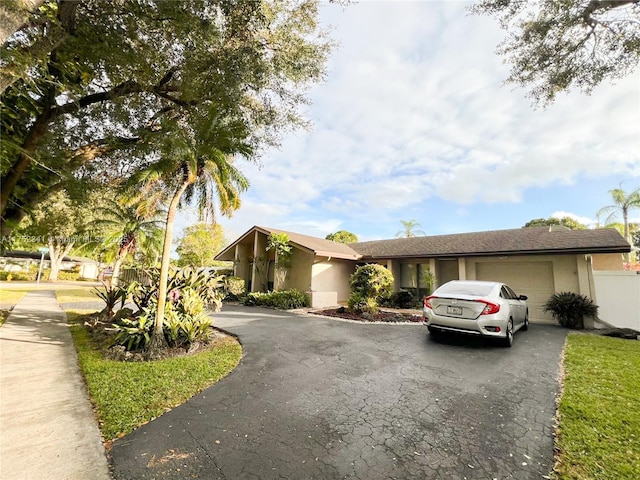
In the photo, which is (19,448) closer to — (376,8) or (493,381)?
(493,381)

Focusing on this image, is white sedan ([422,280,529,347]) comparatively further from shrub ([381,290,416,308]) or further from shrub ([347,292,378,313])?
shrub ([381,290,416,308])

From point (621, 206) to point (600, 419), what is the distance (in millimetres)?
29821

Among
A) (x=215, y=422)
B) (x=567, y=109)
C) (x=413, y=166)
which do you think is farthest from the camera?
(x=413, y=166)

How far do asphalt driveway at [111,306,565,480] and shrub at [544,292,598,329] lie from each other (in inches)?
221

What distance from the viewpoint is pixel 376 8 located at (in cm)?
600

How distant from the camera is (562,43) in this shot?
6676 millimetres

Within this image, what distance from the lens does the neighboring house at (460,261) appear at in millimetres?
11250

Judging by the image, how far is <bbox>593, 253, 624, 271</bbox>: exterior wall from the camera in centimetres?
1170

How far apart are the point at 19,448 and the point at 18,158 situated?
165 inches

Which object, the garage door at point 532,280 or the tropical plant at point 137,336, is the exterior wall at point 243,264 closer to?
the tropical plant at point 137,336

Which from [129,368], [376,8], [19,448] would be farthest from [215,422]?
[376,8]

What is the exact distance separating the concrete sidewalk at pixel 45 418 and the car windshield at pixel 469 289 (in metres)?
7.39

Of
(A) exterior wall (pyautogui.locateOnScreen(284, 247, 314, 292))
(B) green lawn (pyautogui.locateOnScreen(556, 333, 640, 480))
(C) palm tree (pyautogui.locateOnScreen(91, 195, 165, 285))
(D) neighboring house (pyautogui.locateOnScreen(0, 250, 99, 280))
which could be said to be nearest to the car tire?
(B) green lawn (pyautogui.locateOnScreen(556, 333, 640, 480))

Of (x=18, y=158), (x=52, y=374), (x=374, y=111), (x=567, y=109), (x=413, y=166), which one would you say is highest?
(x=413, y=166)
